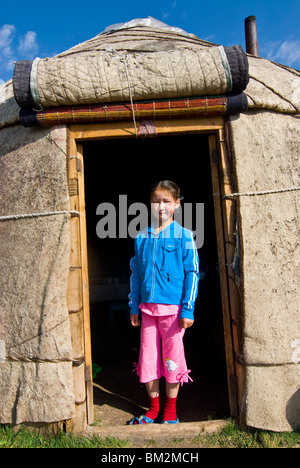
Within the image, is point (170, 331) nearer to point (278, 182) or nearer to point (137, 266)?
point (137, 266)

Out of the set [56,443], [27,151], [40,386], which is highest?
[27,151]

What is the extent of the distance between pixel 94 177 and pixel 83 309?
3.44 meters

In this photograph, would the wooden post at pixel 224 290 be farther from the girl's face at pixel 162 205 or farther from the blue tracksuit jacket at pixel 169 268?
the girl's face at pixel 162 205

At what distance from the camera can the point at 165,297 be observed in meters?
2.45

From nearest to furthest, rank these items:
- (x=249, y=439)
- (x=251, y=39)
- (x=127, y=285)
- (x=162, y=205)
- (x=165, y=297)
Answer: (x=249, y=439) → (x=165, y=297) → (x=162, y=205) → (x=251, y=39) → (x=127, y=285)

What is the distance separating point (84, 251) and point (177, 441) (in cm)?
145

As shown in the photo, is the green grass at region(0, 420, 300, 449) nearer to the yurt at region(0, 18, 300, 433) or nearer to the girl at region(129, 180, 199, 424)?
the yurt at region(0, 18, 300, 433)

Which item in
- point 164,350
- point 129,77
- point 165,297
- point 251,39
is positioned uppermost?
point 251,39

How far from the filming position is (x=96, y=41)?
145 inches

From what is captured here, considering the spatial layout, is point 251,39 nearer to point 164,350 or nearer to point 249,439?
point 164,350

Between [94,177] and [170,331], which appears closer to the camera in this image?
[170,331]

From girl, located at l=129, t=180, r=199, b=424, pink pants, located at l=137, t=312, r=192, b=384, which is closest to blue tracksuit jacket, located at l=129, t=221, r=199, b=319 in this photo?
girl, located at l=129, t=180, r=199, b=424

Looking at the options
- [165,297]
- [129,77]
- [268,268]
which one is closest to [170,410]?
[165,297]

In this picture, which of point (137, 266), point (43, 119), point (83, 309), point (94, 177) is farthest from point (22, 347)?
point (94, 177)
